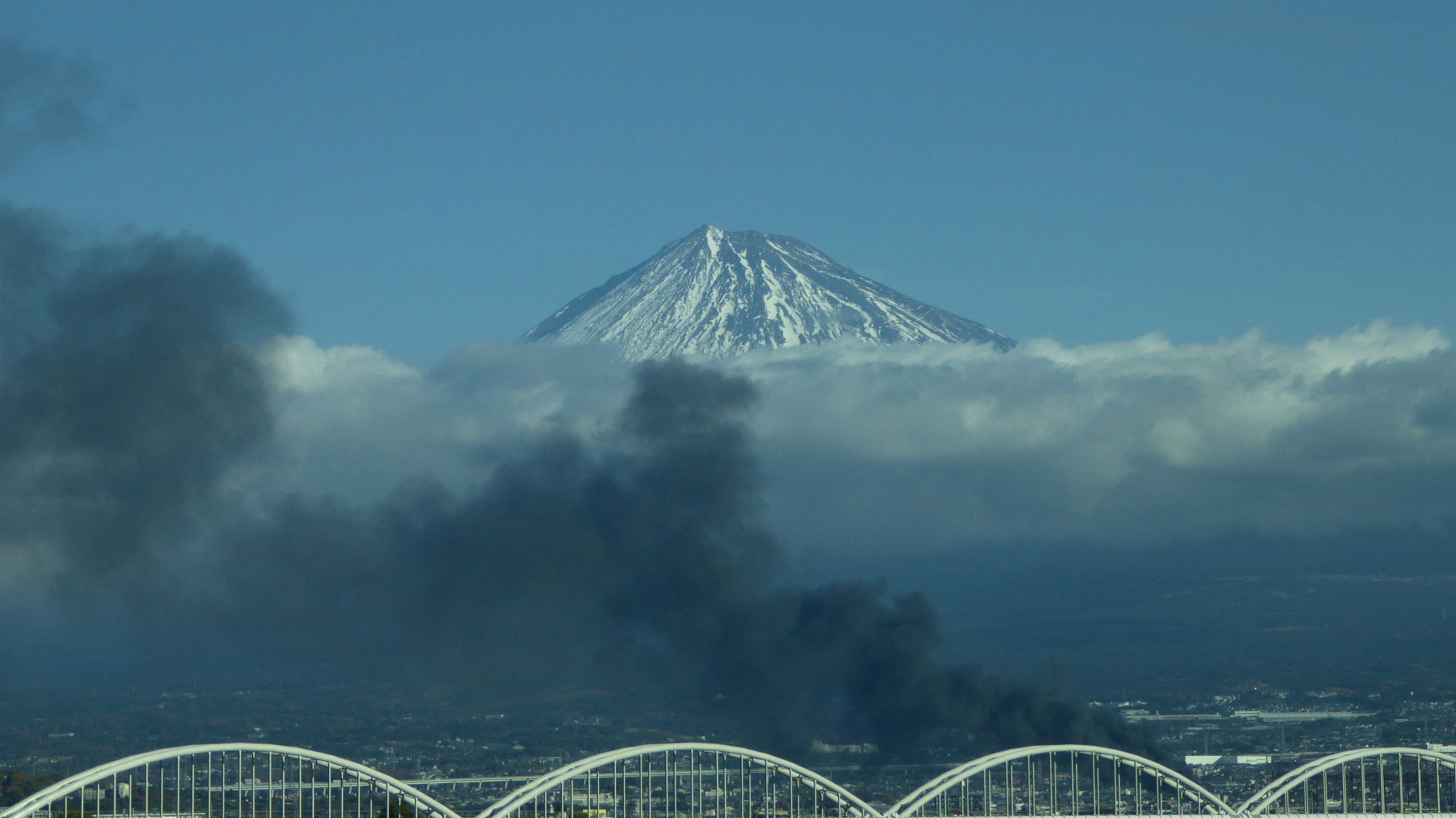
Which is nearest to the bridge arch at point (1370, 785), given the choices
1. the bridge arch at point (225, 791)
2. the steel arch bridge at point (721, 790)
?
the steel arch bridge at point (721, 790)

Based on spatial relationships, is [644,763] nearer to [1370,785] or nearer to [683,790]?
[683,790]

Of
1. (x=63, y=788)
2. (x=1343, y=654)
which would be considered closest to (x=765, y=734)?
(x=63, y=788)

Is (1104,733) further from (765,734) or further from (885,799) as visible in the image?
(765,734)

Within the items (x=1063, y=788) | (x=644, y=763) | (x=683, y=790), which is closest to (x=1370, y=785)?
(x=1063, y=788)

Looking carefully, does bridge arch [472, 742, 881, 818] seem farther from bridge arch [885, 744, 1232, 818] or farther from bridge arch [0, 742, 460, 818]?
bridge arch [0, 742, 460, 818]

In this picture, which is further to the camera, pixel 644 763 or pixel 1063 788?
pixel 644 763

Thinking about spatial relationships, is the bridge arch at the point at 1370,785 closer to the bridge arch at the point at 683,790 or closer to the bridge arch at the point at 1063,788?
the bridge arch at the point at 1063,788

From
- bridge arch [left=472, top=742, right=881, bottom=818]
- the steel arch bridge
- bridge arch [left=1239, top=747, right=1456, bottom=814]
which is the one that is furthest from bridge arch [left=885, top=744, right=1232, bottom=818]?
bridge arch [left=472, top=742, right=881, bottom=818]
